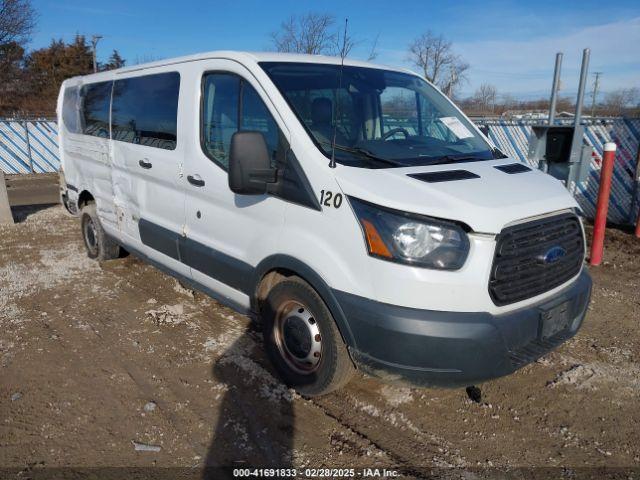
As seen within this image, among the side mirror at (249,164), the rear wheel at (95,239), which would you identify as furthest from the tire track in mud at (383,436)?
the rear wheel at (95,239)

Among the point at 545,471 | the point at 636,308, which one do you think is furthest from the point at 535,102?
the point at 545,471

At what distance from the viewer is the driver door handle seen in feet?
12.6

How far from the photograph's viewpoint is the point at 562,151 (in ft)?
19.8

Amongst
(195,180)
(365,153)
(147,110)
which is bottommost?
(195,180)

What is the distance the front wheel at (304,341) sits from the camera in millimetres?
3020

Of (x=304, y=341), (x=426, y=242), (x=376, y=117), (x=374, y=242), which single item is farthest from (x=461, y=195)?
(x=304, y=341)

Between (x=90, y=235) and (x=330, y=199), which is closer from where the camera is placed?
(x=330, y=199)

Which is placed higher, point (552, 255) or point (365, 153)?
point (365, 153)

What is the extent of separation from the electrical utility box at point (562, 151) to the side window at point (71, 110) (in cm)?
577

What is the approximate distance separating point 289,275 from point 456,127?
1789 mm

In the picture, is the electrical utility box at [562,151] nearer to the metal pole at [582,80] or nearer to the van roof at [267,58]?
the metal pole at [582,80]

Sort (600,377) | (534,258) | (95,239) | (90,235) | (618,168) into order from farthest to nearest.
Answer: (618,168), (90,235), (95,239), (600,377), (534,258)

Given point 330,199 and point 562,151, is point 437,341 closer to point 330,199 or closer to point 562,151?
point 330,199

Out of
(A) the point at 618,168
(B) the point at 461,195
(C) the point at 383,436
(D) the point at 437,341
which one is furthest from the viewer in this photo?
(A) the point at 618,168
